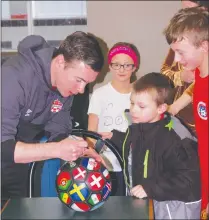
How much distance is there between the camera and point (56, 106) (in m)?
1.61

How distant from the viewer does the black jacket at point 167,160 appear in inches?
52.6

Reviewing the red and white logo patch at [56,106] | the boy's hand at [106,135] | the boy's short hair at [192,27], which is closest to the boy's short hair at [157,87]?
the boy's short hair at [192,27]

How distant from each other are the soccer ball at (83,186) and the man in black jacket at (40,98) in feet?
0.22

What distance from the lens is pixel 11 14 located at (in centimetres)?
193

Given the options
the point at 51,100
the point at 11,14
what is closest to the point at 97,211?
the point at 51,100

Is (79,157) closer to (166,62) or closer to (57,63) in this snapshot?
(57,63)

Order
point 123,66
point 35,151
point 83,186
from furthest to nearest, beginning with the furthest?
point 123,66, point 35,151, point 83,186

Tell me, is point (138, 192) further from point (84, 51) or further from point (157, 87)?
point (84, 51)

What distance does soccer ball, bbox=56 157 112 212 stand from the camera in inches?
49.9

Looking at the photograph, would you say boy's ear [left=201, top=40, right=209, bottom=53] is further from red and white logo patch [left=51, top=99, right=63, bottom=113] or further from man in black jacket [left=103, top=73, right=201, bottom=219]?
red and white logo patch [left=51, top=99, right=63, bottom=113]

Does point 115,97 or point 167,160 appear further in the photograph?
point 115,97

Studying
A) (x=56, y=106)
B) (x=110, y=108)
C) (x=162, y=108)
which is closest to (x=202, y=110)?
(x=162, y=108)

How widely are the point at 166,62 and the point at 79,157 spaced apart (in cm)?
46

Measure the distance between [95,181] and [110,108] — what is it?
0.36 metres
